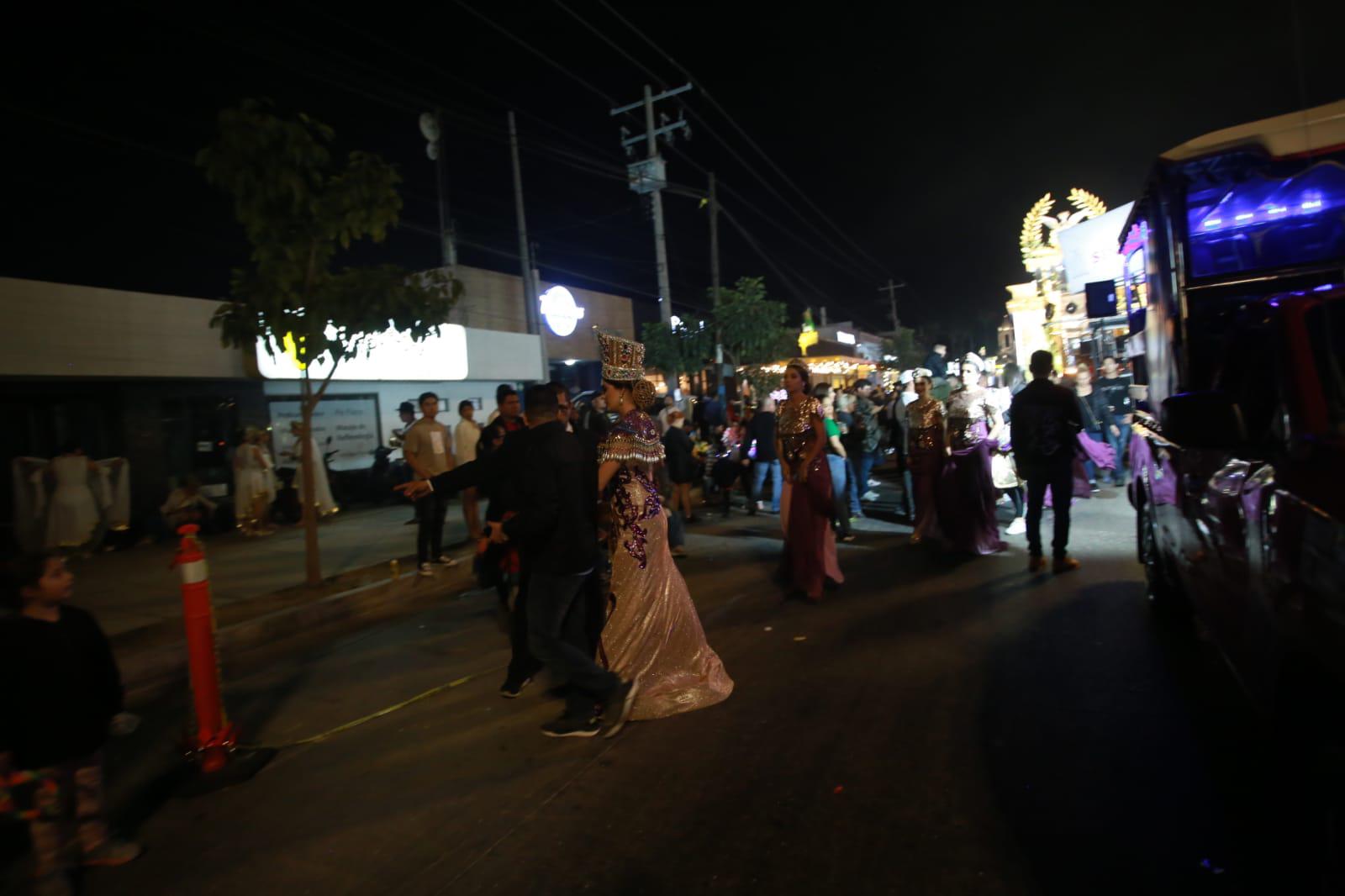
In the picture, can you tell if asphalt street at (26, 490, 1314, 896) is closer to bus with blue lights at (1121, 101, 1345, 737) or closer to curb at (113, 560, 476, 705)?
bus with blue lights at (1121, 101, 1345, 737)

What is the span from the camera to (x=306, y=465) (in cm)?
809

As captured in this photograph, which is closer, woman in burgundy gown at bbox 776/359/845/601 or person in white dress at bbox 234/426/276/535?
woman in burgundy gown at bbox 776/359/845/601

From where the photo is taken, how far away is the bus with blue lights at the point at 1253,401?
237cm

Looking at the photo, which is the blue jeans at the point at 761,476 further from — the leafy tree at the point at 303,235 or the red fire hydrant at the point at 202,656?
the red fire hydrant at the point at 202,656

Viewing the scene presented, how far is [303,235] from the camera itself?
7555mm

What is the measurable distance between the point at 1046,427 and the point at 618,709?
4.55 metres

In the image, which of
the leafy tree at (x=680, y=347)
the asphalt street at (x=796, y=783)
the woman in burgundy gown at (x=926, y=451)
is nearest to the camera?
the asphalt street at (x=796, y=783)

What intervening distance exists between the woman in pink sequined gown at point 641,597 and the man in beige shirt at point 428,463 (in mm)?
4296

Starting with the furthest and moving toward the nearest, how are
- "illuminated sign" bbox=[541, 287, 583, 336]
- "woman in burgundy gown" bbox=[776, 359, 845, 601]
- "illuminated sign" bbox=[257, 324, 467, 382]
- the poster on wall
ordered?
"illuminated sign" bbox=[541, 287, 583, 336] < the poster on wall < "illuminated sign" bbox=[257, 324, 467, 382] < "woman in burgundy gown" bbox=[776, 359, 845, 601]

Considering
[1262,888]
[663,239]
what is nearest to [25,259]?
[663,239]

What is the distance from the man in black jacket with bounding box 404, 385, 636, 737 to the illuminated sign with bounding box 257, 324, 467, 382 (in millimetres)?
8259

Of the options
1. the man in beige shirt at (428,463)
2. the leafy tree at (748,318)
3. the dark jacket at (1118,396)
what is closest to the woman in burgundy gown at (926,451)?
the man in beige shirt at (428,463)

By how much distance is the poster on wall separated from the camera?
13.8 meters

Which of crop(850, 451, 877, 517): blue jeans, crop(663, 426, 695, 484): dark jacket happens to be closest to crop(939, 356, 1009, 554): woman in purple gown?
crop(850, 451, 877, 517): blue jeans
